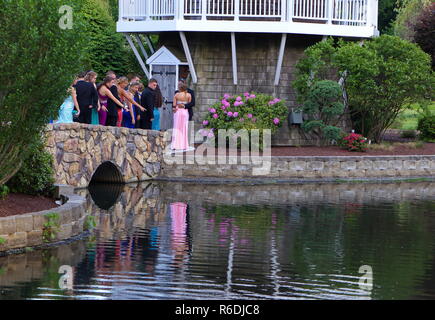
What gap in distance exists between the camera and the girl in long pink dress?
24.9 metres

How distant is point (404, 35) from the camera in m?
45.1

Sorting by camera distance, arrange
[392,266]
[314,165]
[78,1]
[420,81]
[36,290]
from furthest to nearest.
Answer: [420,81] < [314,165] < [78,1] < [392,266] < [36,290]

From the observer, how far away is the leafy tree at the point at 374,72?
89.0 ft

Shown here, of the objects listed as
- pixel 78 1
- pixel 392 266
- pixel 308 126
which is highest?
pixel 78 1

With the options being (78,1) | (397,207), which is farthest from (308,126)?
(78,1)

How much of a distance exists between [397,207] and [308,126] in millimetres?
8423

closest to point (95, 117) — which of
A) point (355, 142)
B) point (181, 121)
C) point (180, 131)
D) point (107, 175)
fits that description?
point (107, 175)

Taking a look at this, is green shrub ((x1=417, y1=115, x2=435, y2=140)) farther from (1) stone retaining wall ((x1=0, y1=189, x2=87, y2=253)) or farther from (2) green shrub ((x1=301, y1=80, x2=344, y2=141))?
(1) stone retaining wall ((x1=0, y1=189, x2=87, y2=253))

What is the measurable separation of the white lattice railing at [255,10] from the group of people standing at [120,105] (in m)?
3.18

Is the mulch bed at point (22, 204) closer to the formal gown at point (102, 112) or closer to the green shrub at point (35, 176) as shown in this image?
the green shrub at point (35, 176)

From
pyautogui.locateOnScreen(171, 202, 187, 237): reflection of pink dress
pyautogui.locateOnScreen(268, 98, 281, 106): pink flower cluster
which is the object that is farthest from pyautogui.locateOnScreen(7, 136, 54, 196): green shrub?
pyautogui.locateOnScreen(268, 98, 281, 106): pink flower cluster

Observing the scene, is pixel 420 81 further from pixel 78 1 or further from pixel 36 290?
pixel 36 290

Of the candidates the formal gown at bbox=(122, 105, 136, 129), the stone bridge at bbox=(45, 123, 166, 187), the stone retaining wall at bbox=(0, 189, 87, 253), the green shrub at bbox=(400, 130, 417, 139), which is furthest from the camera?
the green shrub at bbox=(400, 130, 417, 139)

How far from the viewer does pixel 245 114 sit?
26.4m
